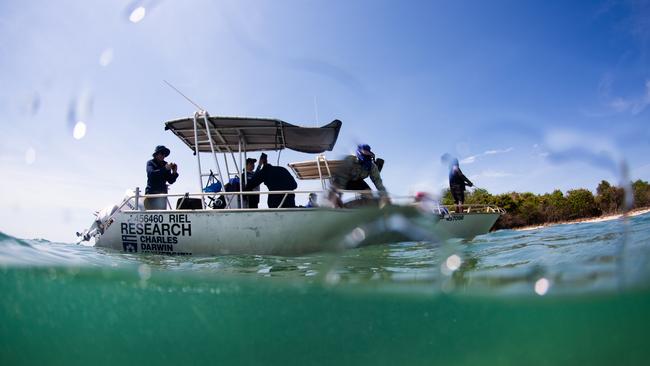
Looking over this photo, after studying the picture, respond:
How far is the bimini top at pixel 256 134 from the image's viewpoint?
6.96 meters

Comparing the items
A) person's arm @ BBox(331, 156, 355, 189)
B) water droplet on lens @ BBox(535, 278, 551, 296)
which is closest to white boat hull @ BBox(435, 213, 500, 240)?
person's arm @ BBox(331, 156, 355, 189)

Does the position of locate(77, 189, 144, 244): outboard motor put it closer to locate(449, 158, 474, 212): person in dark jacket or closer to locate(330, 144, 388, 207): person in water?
locate(330, 144, 388, 207): person in water

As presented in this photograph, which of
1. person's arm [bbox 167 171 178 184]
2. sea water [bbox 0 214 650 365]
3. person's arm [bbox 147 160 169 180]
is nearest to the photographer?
sea water [bbox 0 214 650 365]

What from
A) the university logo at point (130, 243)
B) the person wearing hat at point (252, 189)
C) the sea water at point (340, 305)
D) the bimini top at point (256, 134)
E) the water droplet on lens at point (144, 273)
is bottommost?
the sea water at point (340, 305)

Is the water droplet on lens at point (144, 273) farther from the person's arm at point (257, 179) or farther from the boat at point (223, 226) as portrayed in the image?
the person's arm at point (257, 179)

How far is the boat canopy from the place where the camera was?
26.5 ft

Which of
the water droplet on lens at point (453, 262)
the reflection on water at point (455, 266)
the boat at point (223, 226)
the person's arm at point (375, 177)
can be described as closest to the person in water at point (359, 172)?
the person's arm at point (375, 177)

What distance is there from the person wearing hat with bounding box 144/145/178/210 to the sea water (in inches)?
44.9

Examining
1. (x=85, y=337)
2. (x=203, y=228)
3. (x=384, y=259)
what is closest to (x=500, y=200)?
(x=384, y=259)

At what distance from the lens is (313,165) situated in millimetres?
8375

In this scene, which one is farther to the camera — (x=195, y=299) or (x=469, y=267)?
(x=195, y=299)

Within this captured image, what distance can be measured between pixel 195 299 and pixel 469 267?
4.27 m

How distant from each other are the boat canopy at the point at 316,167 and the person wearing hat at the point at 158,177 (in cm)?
297

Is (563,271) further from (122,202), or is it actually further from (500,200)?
(500,200)
